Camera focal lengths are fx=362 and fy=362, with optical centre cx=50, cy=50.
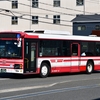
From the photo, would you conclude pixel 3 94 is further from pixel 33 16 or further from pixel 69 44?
pixel 33 16

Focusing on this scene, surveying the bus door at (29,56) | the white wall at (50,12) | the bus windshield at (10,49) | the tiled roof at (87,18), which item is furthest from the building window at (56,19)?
the bus windshield at (10,49)

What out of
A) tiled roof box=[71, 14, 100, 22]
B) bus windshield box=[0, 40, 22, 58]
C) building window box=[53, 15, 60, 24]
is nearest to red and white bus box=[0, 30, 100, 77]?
bus windshield box=[0, 40, 22, 58]

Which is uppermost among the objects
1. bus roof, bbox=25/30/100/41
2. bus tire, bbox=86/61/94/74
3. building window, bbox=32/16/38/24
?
building window, bbox=32/16/38/24

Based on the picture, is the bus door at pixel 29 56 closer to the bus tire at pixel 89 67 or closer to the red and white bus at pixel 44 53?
the red and white bus at pixel 44 53

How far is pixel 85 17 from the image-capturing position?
64.9 metres

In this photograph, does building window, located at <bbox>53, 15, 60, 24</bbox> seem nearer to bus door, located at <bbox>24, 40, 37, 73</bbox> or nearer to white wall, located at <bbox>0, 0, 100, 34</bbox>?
white wall, located at <bbox>0, 0, 100, 34</bbox>

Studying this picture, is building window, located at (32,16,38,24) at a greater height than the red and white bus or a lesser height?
greater

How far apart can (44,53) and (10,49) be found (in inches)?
85.1

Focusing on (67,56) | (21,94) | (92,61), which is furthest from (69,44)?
(21,94)

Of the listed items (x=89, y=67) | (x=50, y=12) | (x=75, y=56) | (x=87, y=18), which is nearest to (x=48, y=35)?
(x=75, y=56)

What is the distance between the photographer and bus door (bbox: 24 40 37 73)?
805 inches

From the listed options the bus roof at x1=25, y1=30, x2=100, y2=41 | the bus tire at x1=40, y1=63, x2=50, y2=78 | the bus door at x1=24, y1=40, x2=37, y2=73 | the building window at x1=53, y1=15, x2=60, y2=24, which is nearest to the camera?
the bus door at x1=24, y1=40, x2=37, y2=73

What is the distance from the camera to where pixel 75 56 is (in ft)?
79.3

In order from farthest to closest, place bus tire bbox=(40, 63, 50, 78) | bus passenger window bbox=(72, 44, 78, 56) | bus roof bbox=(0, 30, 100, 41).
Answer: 1. bus passenger window bbox=(72, 44, 78, 56)
2. bus tire bbox=(40, 63, 50, 78)
3. bus roof bbox=(0, 30, 100, 41)
